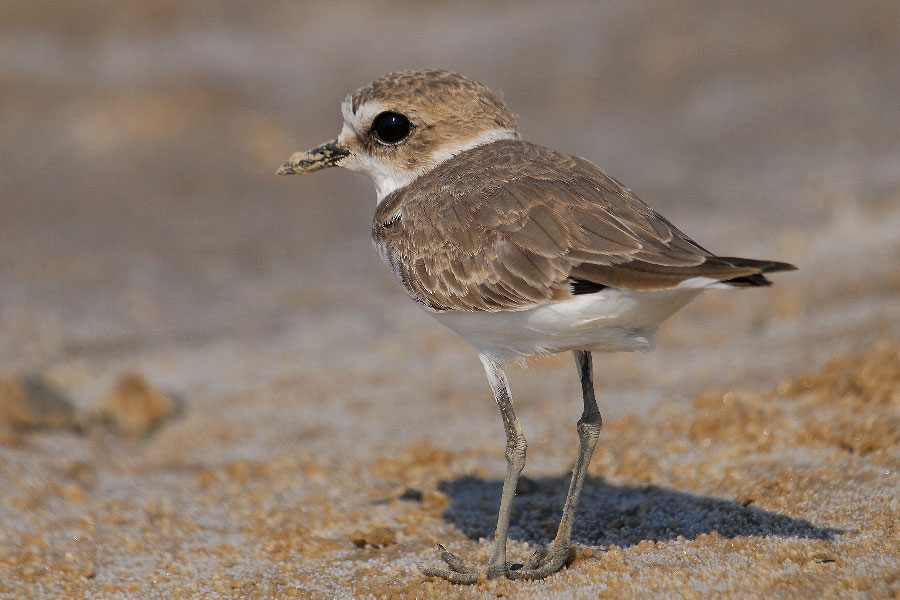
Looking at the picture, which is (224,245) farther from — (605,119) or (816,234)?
(816,234)

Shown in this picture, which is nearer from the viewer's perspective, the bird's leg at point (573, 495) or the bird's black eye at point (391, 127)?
the bird's leg at point (573, 495)

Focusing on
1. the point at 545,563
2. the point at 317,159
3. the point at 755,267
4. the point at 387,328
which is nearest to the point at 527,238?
the point at 755,267

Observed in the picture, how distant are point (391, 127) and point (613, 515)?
2214 millimetres

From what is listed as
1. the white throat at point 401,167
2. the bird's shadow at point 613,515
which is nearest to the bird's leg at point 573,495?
the bird's shadow at point 613,515

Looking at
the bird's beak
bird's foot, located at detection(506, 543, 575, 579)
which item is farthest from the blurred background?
bird's foot, located at detection(506, 543, 575, 579)

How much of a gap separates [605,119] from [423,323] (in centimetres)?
517

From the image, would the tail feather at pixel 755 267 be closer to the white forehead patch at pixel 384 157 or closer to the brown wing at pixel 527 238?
the brown wing at pixel 527 238

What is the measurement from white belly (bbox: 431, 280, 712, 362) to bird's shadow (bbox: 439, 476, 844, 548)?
3.24ft

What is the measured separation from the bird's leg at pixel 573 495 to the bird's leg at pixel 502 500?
0.10 meters

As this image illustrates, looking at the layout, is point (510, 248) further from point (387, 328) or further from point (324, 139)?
point (324, 139)

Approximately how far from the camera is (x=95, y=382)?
746 centimetres

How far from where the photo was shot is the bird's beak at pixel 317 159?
499 cm

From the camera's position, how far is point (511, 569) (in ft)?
14.1

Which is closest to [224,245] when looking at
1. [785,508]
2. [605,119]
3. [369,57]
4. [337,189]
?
[337,189]
